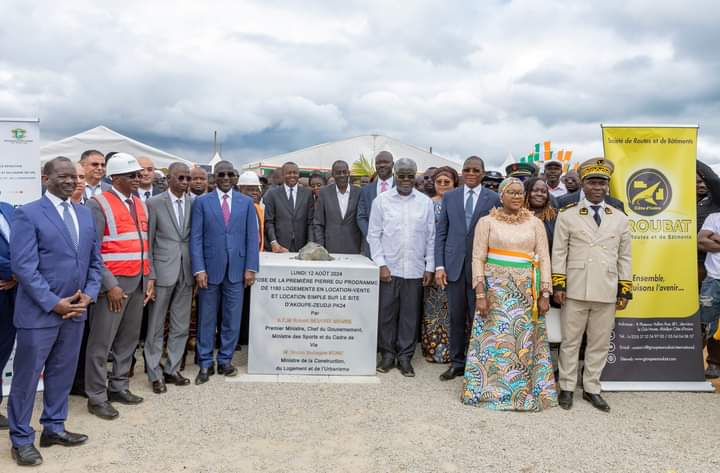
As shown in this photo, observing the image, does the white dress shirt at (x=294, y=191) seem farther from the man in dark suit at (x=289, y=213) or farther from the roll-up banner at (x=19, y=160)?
the roll-up banner at (x=19, y=160)

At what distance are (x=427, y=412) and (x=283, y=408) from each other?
1.19 m

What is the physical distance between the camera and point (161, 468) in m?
3.39

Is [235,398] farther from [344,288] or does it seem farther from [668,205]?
[668,205]

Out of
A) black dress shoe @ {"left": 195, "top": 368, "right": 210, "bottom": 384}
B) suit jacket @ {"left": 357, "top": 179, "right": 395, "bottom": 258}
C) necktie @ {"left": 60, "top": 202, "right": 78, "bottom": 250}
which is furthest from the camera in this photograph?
suit jacket @ {"left": 357, "top": 179, "right": 395, "bottom": 258}

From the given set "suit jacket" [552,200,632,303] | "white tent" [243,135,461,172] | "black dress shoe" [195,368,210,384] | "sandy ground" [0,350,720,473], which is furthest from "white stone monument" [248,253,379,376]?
"white tent" [243,135,461,172]

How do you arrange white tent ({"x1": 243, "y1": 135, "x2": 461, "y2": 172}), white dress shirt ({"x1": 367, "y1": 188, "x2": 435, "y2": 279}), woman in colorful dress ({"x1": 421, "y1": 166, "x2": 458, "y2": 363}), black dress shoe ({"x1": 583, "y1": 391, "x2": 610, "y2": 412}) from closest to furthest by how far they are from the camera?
1. black dress shoe ({"x1": 583, "y1": 391, "x2": 610, "y2": 412})
2. white dress shirt ({"x1": 367, "y1": 188, "x2": 435, "y2": 279})
3. woman in colorful dress ({"x1": 421, "y1": 166, "x2": 458, "y2": 363})
4. white tent ({"x1": 243, "y1": 135, "x2": 461, "y2": 172})

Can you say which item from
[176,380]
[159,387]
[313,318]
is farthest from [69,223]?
[313,318]

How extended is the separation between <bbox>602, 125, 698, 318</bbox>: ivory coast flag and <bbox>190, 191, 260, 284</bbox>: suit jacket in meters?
3.53

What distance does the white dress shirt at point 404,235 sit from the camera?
555 cm

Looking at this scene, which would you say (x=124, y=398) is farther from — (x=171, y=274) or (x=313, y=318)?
(x=313, y=318)

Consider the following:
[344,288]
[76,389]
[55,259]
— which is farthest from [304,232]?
[55,259]

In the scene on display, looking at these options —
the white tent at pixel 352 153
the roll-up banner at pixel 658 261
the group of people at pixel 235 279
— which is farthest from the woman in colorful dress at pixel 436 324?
the white tent at pixel 352 153

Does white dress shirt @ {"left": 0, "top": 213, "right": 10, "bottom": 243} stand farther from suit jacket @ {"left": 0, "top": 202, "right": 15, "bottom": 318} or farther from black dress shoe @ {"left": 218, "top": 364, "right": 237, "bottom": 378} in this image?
black dress shoe @ {"left": 218, "top": 364, "right": 237, "bottom": 378}

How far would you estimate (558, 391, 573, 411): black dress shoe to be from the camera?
468cm
